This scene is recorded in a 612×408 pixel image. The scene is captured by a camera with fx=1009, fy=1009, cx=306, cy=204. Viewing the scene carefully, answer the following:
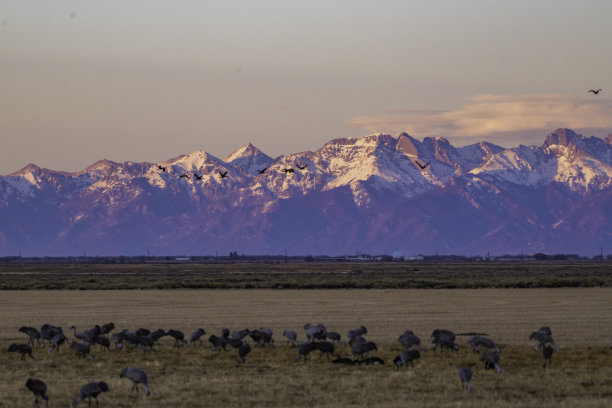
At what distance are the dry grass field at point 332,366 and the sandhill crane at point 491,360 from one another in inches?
9.3

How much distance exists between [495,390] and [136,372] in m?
9.18

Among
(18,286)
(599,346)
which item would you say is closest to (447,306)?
(599,346)

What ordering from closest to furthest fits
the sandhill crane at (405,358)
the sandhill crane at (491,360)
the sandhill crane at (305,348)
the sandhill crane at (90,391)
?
the sandhill crane at (90,391) < the sandhill crane at (491,360) < the sandhill crane at (405,358) < the sandhill crane at (305,348)

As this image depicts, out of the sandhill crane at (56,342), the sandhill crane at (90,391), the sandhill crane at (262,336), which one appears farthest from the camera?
the sandhill crane at (262,336)

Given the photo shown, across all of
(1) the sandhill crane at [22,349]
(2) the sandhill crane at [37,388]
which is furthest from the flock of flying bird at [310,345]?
(2) the sandhill crane at [37,388]

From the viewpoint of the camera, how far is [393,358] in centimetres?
3145

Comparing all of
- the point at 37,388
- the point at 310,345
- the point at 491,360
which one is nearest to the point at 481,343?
the point at 491,360

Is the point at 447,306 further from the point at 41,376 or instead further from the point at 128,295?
the point at 41,376

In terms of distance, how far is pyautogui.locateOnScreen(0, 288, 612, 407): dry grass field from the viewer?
25.0 m

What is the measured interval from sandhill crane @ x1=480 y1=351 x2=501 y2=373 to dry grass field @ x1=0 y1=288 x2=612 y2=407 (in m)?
0.24

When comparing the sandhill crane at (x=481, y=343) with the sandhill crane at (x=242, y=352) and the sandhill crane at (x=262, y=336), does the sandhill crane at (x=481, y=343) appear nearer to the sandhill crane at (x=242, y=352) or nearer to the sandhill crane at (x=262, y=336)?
the sandhill crane at (x=262, y=336)

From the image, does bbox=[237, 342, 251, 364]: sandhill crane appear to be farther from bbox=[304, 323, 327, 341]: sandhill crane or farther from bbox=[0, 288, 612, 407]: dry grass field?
bbox=[304, 323, 327, 341]: sandhill crane

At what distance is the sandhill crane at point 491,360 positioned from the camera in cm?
2848

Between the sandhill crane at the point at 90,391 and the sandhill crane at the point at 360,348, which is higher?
the sandhill crane at the point at 360,348
